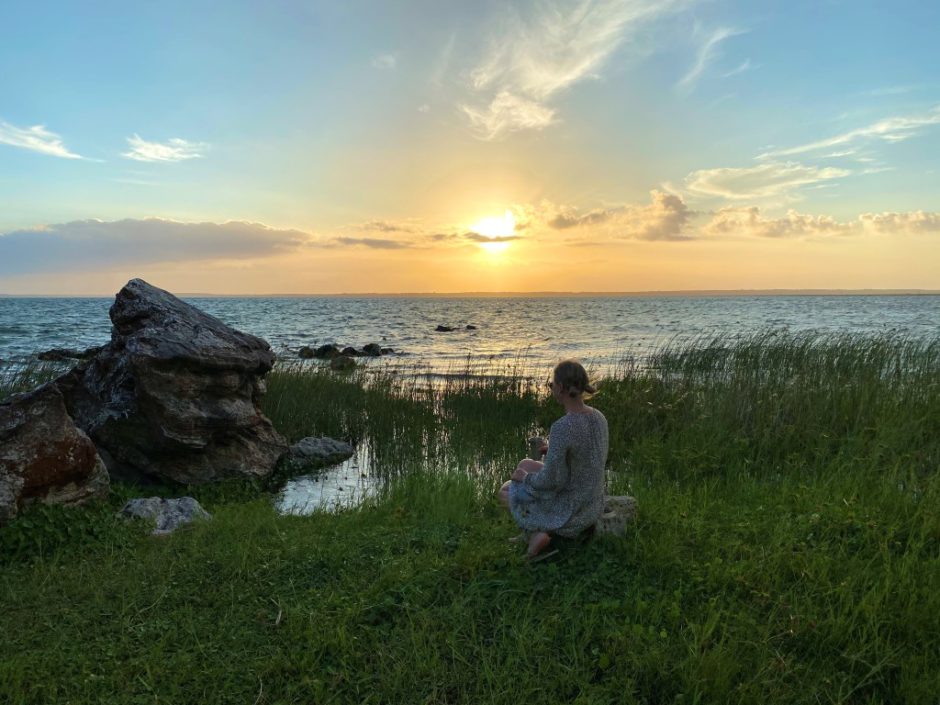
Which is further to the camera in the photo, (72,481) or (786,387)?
(786,387)

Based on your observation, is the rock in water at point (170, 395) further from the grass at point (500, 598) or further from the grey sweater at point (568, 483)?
the grey sweater at point (568, 483)

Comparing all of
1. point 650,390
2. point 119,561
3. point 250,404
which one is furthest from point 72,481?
point 650,390

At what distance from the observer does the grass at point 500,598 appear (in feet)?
12.4

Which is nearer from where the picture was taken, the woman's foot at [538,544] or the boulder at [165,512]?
the woman's foot at [538,544]

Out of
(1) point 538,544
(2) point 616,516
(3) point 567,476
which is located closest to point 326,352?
(2) point 616,516

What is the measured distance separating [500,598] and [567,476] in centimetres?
105

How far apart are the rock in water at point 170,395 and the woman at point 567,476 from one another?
602 centimetres

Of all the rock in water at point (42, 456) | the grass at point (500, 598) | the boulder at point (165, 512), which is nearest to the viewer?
the grass at point (500, 598)

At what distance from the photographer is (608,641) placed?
405 cm

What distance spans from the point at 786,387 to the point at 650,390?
8.15ft

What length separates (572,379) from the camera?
4812 mm

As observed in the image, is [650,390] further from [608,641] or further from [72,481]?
[72,481]

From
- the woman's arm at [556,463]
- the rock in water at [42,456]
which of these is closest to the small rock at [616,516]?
the woman's arm at [556,463]

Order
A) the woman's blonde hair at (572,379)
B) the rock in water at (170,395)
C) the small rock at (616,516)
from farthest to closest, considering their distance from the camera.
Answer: the rock in water at (170,395) → the small rock at (616,516) → the woman's blonde hair at (572,379)
